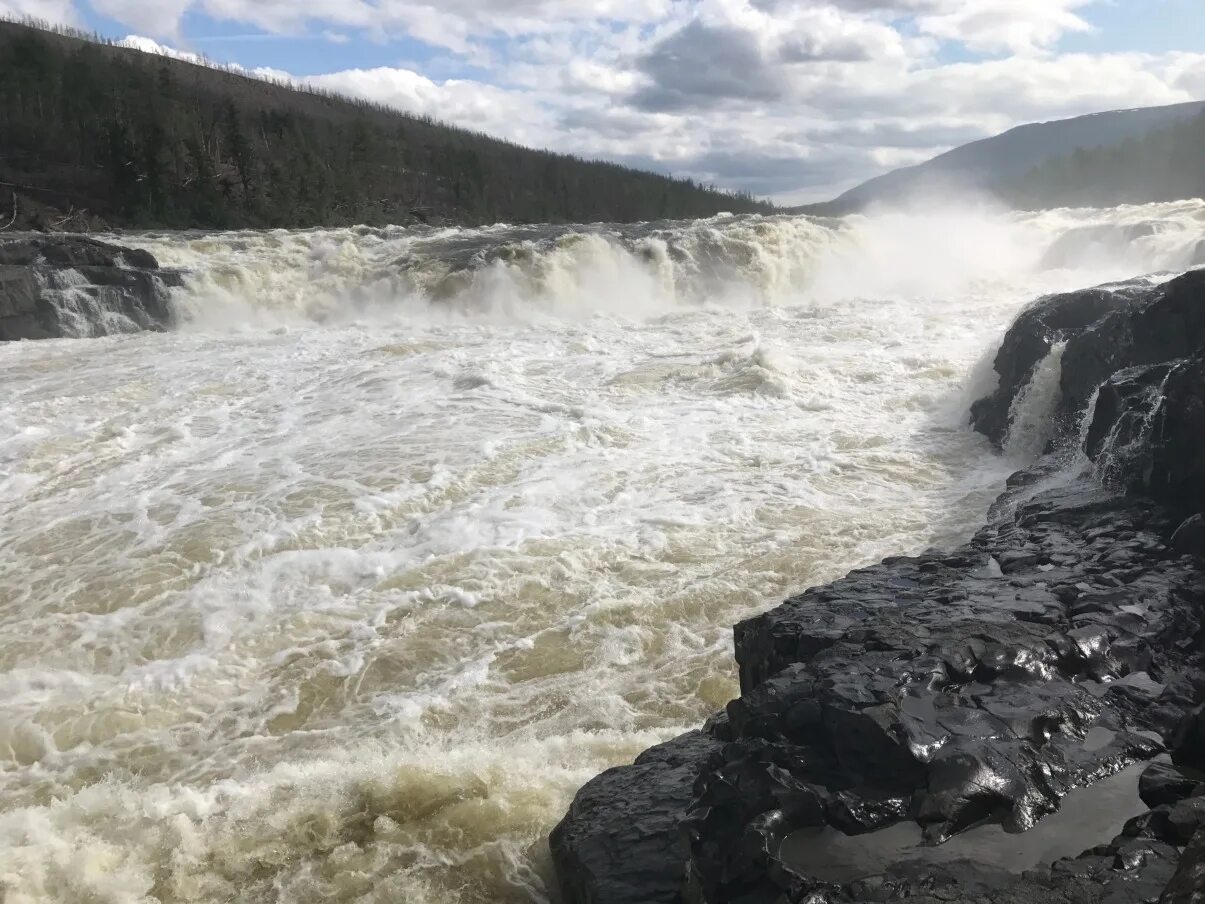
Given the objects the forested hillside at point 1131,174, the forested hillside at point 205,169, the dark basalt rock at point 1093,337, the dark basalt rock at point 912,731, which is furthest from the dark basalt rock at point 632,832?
the forested hillside at point 1131,174

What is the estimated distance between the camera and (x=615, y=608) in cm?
673

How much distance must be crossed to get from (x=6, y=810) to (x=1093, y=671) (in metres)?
5.68

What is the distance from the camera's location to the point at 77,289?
62.5 ft

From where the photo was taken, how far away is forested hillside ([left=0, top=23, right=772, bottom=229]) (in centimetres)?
4028

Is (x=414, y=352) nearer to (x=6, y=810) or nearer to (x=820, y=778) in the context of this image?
(x=6, y=810)

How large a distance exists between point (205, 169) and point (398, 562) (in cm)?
4082

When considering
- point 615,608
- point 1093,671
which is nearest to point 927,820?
point 1093,671

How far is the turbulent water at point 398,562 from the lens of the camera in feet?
13.8

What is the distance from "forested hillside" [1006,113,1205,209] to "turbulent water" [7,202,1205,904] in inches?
2445

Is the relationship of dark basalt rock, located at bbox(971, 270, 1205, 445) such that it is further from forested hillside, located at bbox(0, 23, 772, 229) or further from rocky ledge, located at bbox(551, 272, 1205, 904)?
forested hillside, located at bbox(0, 23, 772, 229)

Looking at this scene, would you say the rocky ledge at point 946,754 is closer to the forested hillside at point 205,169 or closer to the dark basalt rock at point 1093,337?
the dark basalt rock at point 1093,337

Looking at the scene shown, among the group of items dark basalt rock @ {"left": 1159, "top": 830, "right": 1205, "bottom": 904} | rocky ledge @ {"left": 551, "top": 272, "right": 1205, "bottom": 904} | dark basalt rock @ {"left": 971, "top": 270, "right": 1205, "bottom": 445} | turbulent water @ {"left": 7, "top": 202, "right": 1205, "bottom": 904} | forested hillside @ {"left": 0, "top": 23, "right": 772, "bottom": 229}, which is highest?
forested hillside @ {"left": 0, "top": 23, "right": 772, "bottom": 229}

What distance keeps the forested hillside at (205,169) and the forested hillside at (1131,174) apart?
38.2 metres

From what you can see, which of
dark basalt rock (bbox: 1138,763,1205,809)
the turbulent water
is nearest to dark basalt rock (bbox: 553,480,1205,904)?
dark basalt rock (bbox: 1138,763,1205,809)
